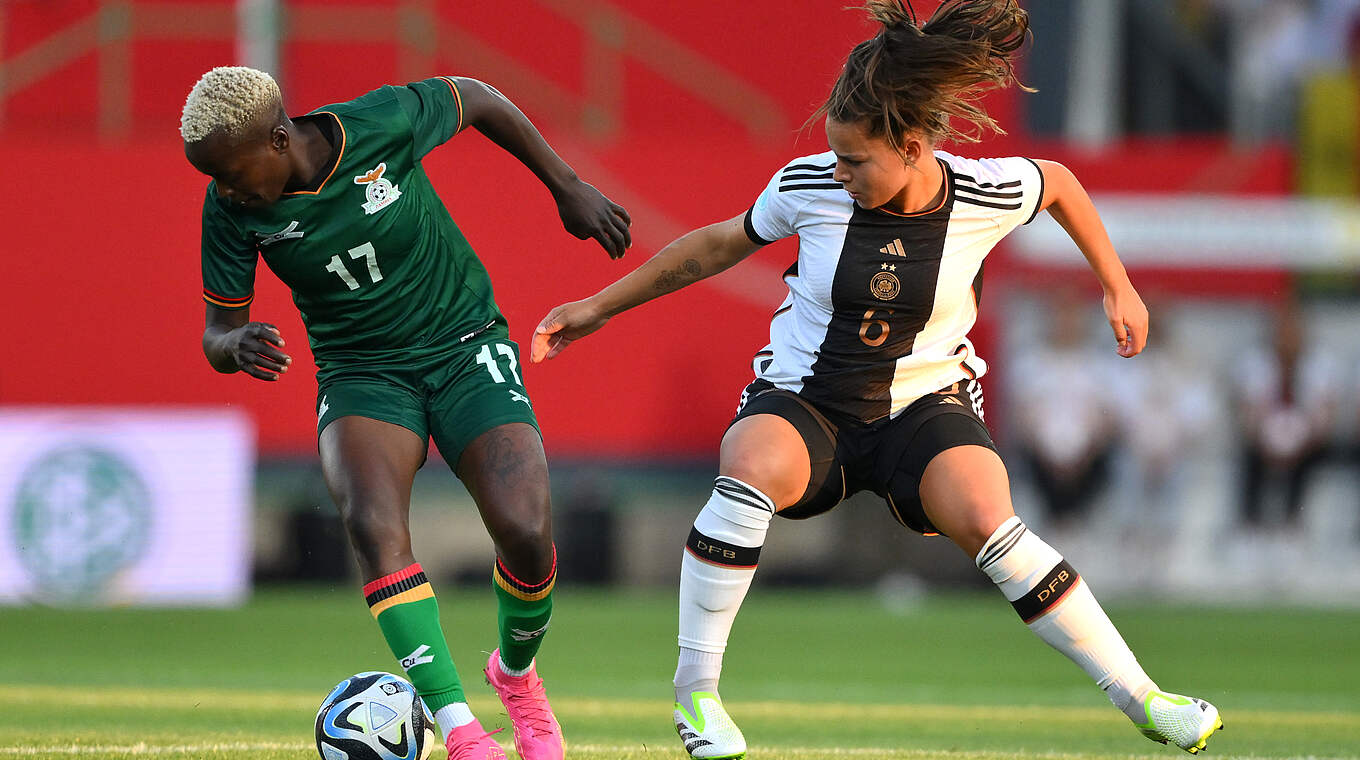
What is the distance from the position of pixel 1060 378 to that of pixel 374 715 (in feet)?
33.4

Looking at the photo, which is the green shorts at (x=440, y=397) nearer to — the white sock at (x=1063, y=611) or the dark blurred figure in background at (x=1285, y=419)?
the white sock at (x=1063, y=611)

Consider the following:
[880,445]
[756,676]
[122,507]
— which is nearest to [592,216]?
[880,445]

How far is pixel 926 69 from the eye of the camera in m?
5.08

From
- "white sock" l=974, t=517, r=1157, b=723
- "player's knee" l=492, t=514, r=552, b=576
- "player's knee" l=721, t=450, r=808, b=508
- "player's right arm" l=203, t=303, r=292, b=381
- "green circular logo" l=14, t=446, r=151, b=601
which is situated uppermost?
"player's right arm" l=203, t=303, r=292, b=381

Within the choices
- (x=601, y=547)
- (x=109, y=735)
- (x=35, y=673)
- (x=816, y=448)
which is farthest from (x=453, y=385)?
(x=601, y=547)

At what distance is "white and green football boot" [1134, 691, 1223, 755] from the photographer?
499 cm

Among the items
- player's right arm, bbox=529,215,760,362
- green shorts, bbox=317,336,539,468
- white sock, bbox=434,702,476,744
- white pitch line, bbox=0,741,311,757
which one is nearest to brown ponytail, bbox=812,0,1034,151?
player's right arm, bbox=529,215,760,362

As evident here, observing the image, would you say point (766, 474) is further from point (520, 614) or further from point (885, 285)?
point (520, 614)

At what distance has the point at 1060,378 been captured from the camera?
47.7ft

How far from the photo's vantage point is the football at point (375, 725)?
17.0 ft

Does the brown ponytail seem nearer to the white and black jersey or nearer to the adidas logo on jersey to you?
the white and black jersey

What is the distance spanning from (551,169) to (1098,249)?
1.81 m

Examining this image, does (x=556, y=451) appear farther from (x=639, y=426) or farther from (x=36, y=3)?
(x=36, y=3)

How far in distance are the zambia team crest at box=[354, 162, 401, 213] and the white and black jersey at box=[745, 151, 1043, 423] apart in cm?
114
